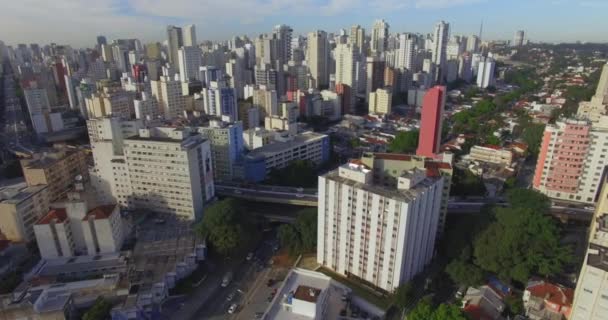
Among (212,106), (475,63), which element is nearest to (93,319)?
(212,106)

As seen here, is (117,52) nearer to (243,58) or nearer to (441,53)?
(243,58)

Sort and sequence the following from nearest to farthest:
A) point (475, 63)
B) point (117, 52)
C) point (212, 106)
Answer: point (212, 106)
point (117, 52)
point (475, 63)

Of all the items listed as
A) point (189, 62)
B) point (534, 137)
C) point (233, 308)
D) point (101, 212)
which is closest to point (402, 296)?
point (233, 308)

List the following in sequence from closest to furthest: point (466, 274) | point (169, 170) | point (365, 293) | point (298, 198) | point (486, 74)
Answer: point (466, 274) < point (365, 293) < point (169, 170) < point (298, 198) < point (486, 74)

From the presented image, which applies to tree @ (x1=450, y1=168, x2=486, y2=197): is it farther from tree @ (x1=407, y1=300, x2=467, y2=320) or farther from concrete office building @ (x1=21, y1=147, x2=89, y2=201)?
concrete office building @ (x1=21, y1=147, x2=89, y2=201)

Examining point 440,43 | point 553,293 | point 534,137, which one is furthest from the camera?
point 440,43

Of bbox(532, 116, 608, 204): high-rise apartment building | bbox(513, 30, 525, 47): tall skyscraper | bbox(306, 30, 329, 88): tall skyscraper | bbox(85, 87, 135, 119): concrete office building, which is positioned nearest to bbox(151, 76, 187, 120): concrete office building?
bbox(85, 87, 135, 119): concrete office building

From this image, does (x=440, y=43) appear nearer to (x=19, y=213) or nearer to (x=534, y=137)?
(x=534, y=137)
